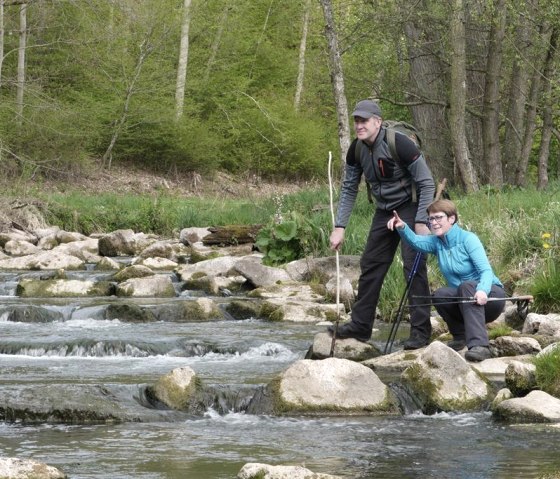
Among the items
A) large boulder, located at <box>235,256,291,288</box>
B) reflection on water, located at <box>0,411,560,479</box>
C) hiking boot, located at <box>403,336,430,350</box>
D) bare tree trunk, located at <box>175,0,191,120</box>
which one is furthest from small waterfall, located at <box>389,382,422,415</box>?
bare tree trunk, located at <box>175,0,191,120</box>

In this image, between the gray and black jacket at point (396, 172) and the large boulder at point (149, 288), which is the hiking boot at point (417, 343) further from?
the large boulder at point (149, 288)

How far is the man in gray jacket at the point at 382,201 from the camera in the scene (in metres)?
7.79

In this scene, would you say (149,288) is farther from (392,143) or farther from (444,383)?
(444,383)

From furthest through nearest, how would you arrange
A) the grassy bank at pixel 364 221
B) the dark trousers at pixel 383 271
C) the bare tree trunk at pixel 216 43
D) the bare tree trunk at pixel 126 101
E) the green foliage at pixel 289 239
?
the bare tree trunk at pixel 216 43 < the bare tree trunk at pixel 126 101 < the green foliage at pixel 289 239 < the grassy bank at pixel 364 221 < the dark trousers at pixel 383 271

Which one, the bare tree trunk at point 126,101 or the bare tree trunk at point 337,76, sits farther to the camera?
the bare tree trunk at point 126,101

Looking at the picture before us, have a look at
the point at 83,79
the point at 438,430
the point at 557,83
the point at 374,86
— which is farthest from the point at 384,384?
the point at 83,79

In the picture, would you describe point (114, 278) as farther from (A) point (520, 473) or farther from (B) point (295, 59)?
(B) point (295, 59)

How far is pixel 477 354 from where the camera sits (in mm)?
7777

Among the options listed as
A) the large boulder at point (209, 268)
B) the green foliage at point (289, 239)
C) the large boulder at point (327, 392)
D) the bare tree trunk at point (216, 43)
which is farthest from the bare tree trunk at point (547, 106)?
the bare tree trunk at point (216, 43)

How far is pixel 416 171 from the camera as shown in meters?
7.81

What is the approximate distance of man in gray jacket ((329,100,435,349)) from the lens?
307 inches

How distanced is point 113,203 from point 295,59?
24.4 m

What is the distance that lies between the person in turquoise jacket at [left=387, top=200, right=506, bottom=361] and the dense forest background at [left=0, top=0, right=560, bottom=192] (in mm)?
10491

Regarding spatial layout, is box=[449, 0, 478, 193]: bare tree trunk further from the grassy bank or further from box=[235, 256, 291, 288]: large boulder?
box=[235, 256, 291, 288]: large boulder
